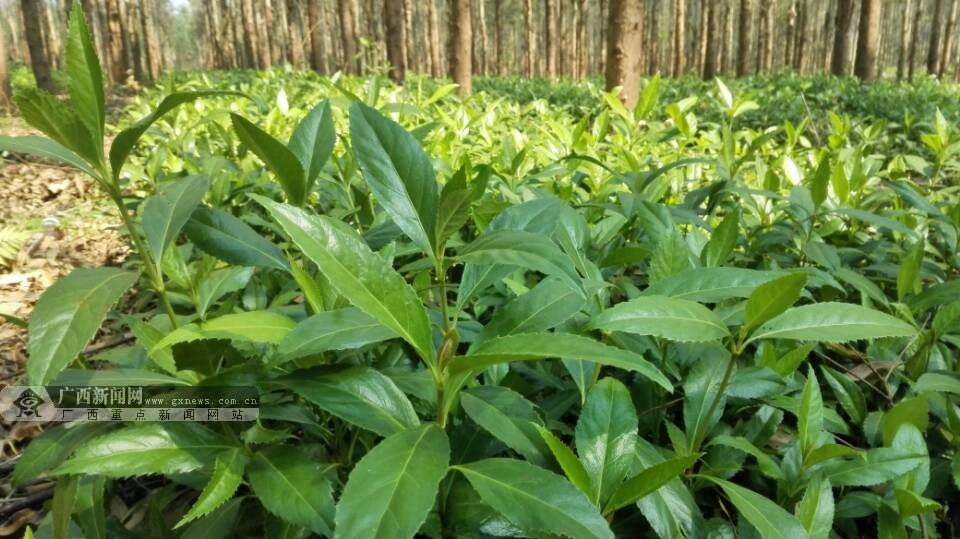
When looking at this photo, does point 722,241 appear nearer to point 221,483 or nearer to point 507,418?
point 507,418

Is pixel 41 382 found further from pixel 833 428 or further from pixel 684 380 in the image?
pixel 833 428

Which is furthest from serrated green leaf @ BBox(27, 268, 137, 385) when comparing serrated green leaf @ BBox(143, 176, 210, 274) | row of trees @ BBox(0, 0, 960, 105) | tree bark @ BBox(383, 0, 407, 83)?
tree bark @ BBox(383, 0, 407, 83)

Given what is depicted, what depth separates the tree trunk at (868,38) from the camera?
12.1m

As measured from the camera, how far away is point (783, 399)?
3.43 ft

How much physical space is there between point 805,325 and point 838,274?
1.73 feet

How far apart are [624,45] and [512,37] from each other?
54014mm

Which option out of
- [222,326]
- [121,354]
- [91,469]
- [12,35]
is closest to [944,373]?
[222,326]

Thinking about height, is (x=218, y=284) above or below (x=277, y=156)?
below

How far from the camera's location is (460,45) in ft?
30.8

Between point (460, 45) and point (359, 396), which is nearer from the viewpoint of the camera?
point (359, 396)

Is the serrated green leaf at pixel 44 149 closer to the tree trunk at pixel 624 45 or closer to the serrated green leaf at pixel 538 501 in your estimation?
the serrated green leaf at pixel 538 501

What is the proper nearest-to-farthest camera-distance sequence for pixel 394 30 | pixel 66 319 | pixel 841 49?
pixel 66 319
pixel 394 30
pixel 841 49

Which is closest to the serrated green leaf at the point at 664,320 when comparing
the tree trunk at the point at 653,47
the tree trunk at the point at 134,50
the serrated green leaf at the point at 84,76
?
the serrated green leaf at the point at 84,76

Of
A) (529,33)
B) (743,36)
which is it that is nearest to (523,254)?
(743,36)
